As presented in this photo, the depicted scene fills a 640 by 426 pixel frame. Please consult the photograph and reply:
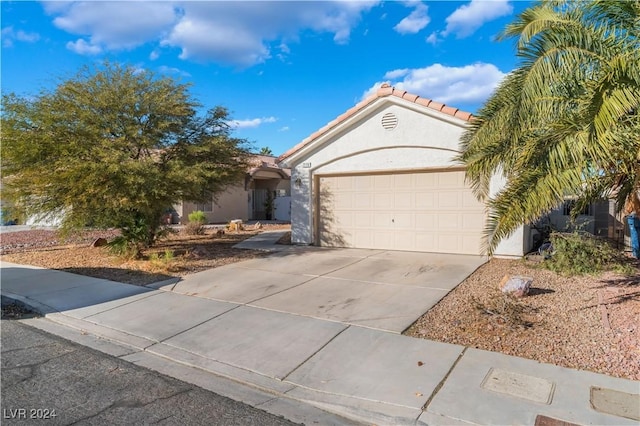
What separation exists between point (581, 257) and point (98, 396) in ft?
30.1

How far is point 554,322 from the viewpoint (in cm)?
566

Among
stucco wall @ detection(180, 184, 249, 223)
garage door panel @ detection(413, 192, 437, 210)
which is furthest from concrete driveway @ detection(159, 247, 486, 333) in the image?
stucco wall @ detection(180, 184, 249, 223)

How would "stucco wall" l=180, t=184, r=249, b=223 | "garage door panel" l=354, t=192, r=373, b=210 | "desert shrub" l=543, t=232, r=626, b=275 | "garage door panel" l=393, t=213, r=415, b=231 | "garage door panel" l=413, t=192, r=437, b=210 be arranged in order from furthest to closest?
"stucco wall" l=180, t=184, r=249, b=223 < "garage door panel" l=354, t=192, r=373, b=210 < "garage door panel" l=393, t=213, r=415, b=231 < "garage door panel" l=413, t=192, r=437, b=210 < "desert shrub" l=543, t=232, r=626, b=275

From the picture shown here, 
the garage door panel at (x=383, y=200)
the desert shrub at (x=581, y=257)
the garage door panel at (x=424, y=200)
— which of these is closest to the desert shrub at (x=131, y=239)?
the garage door panel at (x=383, y=200)

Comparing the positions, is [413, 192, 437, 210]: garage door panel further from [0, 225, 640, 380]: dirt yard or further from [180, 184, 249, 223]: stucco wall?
[180, 184, 249, 223]: stucco wall

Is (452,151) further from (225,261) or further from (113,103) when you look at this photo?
(113,103)

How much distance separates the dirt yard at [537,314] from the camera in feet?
15.5

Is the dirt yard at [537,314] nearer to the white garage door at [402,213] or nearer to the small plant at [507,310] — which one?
the small plant at [507,310]

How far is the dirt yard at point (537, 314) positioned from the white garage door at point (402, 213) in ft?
5.12

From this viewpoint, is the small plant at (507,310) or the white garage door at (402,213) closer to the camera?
the small plant at (507,310)

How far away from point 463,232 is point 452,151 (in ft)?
7.37

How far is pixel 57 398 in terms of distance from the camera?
402 cm

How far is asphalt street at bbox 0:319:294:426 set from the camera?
12.0ft

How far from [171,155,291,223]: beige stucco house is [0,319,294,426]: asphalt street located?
1862cm
